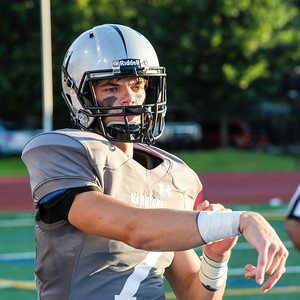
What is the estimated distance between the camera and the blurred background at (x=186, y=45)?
2414cm

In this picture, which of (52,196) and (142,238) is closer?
(142,238)

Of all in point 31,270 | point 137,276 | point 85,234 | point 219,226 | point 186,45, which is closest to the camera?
point 219,226

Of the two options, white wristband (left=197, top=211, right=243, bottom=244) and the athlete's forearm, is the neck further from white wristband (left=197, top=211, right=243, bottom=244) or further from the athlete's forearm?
white wristband (left=197, top=211, right=243, bottom=244)

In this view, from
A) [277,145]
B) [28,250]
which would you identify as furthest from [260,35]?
[28,250]

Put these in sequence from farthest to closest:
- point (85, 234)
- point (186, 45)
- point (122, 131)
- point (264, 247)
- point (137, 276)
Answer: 1. point (186, 45)
2. point (122, 131)
3. point (137, 276)
4. point (85, 234)
5. point (264, 247)

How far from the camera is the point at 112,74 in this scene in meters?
2.40

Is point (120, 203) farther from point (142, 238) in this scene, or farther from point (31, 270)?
point (31, 270)

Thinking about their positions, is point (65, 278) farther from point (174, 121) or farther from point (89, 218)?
point (174, 121)

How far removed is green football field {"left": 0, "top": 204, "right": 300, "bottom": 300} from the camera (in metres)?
6.61

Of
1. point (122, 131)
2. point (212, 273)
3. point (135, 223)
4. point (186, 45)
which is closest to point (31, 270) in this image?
point (212, 273)

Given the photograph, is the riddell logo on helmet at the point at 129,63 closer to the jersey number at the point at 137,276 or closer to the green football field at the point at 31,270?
the jersey number at the point at 137,276

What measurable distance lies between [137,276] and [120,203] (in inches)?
15.5

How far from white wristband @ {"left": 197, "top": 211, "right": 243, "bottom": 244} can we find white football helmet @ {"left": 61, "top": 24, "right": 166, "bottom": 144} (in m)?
0.60

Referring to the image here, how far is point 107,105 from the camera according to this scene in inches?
95.3
